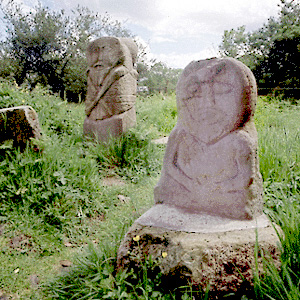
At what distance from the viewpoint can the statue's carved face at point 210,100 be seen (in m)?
1.98

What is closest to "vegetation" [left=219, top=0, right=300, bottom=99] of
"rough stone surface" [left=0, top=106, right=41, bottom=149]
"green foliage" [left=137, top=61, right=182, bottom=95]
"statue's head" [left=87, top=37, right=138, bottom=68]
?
"green foliage" [left=137, top=61, right=182, bottom=95]

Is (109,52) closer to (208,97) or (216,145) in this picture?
(208,97)

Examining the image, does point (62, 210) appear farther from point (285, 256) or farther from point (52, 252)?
point (285, 256)

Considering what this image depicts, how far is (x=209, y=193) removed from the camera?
6.86ft

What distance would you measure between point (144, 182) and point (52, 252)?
65.9 inches

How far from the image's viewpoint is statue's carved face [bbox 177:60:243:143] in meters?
1.98

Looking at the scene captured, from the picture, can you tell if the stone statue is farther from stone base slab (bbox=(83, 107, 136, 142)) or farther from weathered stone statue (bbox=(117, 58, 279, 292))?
stone base slab (bbox=(83, 107, 136, 142))

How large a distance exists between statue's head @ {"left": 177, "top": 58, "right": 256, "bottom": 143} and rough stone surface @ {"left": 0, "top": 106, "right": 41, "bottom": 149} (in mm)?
2023

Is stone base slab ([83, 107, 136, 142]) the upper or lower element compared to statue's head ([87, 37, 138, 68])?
lower

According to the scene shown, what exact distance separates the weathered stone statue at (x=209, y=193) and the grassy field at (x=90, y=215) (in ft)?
0.40

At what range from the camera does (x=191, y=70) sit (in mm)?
2115

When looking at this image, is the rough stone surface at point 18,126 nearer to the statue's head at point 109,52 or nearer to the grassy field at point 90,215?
the grassy field at point 90,215

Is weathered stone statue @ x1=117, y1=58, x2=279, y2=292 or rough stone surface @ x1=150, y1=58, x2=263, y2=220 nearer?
weathered stone statue @ x1=117, y1=58, x2=279, y2=292

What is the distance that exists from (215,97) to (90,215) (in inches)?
74.4
